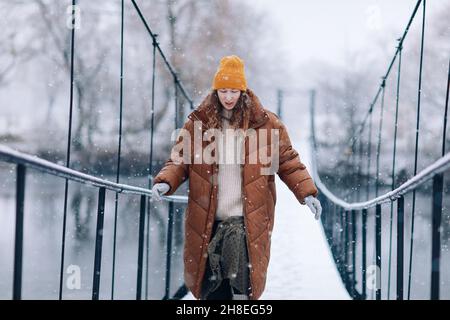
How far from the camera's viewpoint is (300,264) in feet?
18.9

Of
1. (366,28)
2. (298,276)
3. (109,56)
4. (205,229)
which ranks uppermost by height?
(366,28)

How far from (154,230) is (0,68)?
26.8 ft

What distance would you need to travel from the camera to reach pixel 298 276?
16.5 ft

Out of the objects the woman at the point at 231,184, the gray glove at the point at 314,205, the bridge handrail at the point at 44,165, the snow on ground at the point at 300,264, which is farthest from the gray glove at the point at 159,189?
the snow on ground at the point at 300,264

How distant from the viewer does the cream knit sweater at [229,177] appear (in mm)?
2309

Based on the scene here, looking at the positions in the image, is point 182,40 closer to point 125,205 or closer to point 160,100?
point 160,100

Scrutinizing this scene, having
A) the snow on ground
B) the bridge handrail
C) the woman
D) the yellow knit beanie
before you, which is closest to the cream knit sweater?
the woman

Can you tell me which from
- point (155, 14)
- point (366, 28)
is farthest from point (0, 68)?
point (366, 28)

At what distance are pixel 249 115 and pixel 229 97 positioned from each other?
0.09 metres

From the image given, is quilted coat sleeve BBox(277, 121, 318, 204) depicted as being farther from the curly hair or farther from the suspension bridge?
the suspension bridge

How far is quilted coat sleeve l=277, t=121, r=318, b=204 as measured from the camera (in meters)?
2.36

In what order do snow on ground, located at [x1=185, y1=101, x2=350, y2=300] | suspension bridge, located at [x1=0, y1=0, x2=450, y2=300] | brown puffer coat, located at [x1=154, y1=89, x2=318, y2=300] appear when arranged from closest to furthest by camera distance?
suspension bridge, located at [x1=0, y1=0, x2=450, y2=300] → brown puffer coat, located at [x1=154, y1=89, x2=318, y2=300] → snow on ground, located at [x1=185, y1=101, x2=350, y2=300]

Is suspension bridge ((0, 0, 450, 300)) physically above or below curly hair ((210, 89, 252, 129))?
below

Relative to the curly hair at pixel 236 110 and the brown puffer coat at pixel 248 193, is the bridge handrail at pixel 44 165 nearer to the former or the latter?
the brown puffer coat at pixel 248 193
